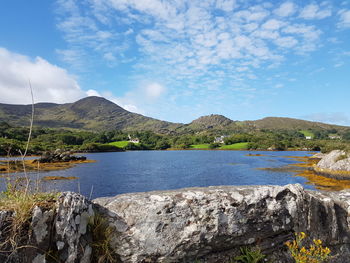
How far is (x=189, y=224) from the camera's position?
4707 mm

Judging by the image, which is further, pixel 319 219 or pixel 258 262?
pixel 319 219

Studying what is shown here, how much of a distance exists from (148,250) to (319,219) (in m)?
4.19

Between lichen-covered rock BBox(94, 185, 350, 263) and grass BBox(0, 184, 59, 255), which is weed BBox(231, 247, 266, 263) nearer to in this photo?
lichen-covered rock BBox(94, 185, 350, 263)

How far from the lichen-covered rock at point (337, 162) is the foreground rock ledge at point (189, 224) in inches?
1907

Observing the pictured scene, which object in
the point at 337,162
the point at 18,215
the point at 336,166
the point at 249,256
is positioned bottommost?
the point at 336,166

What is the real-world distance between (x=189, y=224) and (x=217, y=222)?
23.7 inches

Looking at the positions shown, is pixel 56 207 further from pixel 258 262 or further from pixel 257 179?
pixel 257 179

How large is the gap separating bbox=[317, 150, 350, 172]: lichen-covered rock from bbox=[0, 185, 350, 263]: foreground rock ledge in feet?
159

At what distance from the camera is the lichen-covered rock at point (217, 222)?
4.54 metres

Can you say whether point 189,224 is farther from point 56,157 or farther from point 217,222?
point 56,157

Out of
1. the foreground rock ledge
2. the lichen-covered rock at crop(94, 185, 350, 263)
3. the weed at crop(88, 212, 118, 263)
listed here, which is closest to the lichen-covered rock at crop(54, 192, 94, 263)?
the foreground rock ledge

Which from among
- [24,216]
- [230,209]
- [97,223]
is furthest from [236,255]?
[24,216]

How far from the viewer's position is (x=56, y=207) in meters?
4.12

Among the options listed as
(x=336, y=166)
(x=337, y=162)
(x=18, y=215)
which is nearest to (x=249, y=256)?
(x=18, y=215)
